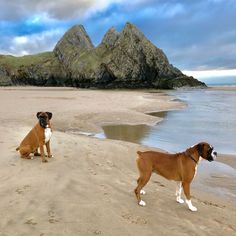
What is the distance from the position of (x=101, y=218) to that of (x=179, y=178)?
1.78 m

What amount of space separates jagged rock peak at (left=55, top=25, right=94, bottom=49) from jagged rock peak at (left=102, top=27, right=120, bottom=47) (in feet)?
21.3

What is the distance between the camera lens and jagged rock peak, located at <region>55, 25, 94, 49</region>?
92.4 meters

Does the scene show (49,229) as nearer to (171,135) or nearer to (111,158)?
(111,158)

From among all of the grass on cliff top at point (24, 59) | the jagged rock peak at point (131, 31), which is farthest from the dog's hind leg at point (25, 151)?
the grass on cliff top at point (24, 59)

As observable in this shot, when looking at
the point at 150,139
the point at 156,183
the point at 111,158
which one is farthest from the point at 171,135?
the point at 156,183

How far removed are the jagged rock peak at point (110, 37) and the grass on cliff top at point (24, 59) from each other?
15766 mm

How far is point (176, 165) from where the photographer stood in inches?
263

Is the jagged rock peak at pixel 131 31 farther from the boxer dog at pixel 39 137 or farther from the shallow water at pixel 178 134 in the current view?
the boxer dog at pixel 39 137

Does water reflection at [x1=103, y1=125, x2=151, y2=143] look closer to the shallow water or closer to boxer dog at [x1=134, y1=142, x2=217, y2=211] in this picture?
the shallow water

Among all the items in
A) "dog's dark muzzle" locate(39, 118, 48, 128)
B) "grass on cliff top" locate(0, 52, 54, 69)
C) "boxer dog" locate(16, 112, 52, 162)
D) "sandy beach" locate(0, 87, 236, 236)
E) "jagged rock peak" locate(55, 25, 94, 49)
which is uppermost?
"jagged rock peak" locate(55, 25, 94, 49)

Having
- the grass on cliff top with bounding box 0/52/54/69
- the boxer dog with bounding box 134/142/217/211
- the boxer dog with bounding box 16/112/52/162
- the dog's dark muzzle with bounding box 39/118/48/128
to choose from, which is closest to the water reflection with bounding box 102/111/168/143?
the boxer dog with bounding box 16/112/52/162

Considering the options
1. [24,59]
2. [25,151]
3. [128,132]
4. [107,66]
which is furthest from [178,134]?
[24,59]

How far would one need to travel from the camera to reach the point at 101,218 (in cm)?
571

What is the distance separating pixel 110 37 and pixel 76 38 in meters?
10.4
